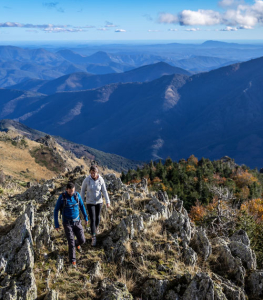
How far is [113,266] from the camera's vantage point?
952 centimetres

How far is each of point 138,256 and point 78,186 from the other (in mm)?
8031

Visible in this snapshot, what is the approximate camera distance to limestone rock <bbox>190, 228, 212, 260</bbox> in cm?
1051

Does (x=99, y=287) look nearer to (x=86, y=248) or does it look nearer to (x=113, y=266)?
(x=113, y=266)

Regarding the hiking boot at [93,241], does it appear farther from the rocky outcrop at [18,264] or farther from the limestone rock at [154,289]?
the limestone rock at [154,289]

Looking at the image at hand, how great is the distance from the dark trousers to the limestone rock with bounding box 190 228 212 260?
4874 mm

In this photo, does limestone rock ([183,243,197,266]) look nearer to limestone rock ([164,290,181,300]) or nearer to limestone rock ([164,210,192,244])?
limestone rock ([164,210,192,244])

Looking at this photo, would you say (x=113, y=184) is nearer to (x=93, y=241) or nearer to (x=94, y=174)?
(x=94, y=174)

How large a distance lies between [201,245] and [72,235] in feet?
18.0

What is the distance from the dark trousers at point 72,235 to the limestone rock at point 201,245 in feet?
16.0

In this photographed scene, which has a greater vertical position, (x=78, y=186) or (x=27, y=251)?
(x=27, y=251)

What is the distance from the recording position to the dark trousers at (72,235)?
936 cm

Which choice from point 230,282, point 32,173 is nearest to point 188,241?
point 230,282

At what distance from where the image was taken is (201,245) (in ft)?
35.7

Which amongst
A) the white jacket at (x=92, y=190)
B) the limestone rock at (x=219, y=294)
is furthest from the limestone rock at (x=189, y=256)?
the white jacket at (x=92, y=190)
